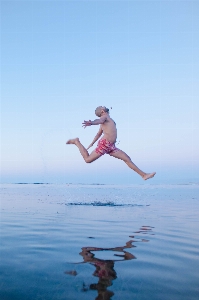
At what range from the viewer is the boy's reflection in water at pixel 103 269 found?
3.43m

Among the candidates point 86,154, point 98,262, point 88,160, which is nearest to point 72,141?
point 86,154

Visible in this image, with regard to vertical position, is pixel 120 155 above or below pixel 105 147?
below

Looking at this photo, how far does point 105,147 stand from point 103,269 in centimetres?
509

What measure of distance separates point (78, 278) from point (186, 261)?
1857 millimetres

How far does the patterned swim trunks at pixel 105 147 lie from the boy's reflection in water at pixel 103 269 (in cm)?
366

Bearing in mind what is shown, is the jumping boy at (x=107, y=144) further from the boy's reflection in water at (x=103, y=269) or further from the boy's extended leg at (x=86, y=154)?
the boy's reflection in water at (x=103, y=269)

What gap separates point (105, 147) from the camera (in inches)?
357

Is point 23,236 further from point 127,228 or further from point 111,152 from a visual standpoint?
point 111,152

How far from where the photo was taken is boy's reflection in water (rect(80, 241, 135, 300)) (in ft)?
11.3

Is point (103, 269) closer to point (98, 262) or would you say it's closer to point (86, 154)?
point (98, 262)

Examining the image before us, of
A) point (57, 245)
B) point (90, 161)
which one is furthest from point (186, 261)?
point (90, 161)

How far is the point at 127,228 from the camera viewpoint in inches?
316

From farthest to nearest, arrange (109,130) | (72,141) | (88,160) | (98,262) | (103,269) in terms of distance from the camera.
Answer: (72,141) < (88,160) < (109,130) < (98,262) < (103,269)

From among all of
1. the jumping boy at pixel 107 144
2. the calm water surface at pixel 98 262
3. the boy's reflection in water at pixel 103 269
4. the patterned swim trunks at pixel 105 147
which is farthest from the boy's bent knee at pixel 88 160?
the boy's reflection in water at pixel 103 269
